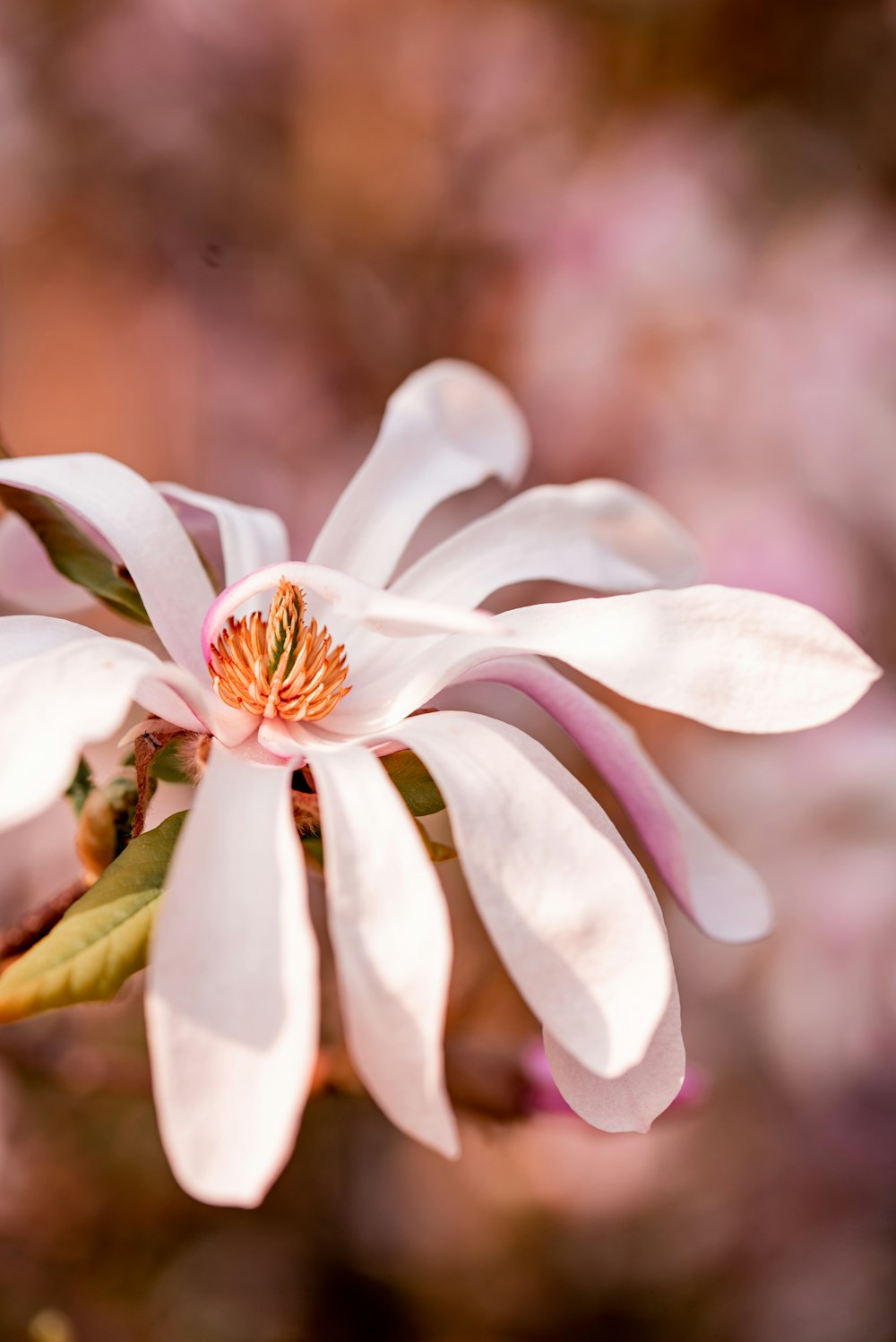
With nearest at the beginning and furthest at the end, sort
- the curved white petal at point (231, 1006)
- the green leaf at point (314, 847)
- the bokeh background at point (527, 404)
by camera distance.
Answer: the curved white petal at point (231, 1006) → the green leaf at point (314, 847) → the bokeh background at point (527, 404)

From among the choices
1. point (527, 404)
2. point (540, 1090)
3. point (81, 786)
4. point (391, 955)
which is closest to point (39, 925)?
point (81, 786)

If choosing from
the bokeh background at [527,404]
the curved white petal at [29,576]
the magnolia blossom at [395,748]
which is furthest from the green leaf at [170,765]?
the bokeh background at [527,404]

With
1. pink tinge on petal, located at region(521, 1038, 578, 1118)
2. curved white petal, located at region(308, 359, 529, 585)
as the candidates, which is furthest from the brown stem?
pink tinge on petal, located at region(521, 1038, 578, 1118)

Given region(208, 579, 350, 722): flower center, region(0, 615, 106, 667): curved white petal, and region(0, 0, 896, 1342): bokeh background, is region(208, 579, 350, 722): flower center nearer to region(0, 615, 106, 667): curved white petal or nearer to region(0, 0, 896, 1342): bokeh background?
region(0, 615, 106, 667): curved white petal

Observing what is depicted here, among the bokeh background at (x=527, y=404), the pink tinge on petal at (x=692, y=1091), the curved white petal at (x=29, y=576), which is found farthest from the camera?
the bokeh background at (x=527, y=404)

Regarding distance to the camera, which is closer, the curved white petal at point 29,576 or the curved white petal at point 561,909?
the curved white petal at point 561,909

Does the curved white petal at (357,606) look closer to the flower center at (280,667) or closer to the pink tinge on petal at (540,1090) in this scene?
the flower center at (280,667)

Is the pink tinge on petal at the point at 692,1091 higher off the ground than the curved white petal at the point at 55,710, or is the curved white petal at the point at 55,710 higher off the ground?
the curved white petal at the point at 55,710

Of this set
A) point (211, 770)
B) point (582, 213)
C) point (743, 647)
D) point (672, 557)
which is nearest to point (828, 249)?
point (582, 213)
